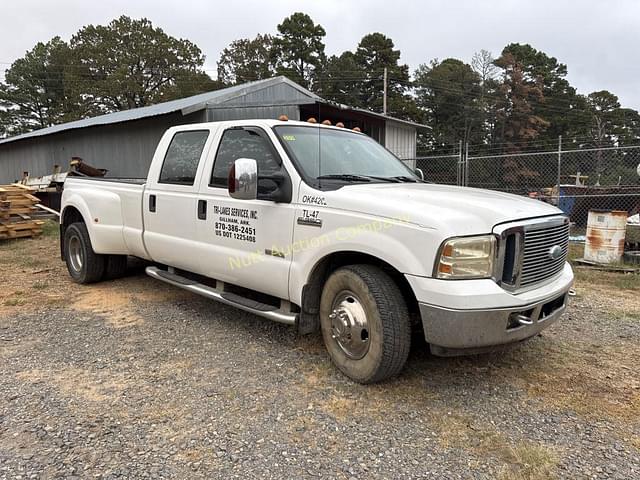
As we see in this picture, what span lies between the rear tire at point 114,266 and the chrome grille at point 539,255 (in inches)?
195

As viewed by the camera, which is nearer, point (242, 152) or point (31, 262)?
point (242, 152)

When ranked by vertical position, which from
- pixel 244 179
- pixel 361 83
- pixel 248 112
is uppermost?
pixel 361 83

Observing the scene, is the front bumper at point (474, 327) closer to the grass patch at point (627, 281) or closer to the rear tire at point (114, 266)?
the grass patch at point (627, 281)

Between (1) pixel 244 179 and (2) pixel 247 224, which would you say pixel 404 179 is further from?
(1) pixel 244 179

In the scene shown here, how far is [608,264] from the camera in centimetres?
739

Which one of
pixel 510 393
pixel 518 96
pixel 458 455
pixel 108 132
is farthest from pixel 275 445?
pixel 518 96

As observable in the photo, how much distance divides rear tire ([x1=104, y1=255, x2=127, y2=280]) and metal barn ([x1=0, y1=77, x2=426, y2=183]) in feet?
21.1

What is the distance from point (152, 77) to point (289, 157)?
4913 centimetres

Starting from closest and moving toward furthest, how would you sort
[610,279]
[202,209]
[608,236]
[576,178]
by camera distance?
1. [202,209]
2. [610,279]
3. [608,236]
4. [576,178]

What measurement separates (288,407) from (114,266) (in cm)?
404

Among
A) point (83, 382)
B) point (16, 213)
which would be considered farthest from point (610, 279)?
point (16, 213)

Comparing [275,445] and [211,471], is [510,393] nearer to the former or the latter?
[275,445]

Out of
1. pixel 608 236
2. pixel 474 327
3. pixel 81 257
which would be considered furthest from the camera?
pixel 608 236

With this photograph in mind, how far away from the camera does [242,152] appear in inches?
166
